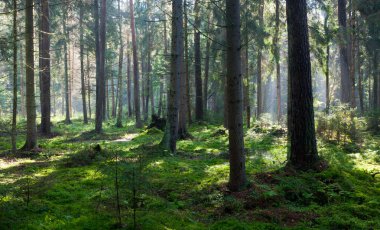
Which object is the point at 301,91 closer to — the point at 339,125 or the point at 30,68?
the point at 339,125

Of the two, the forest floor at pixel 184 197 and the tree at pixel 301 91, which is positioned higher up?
the tree at pixel 301 91

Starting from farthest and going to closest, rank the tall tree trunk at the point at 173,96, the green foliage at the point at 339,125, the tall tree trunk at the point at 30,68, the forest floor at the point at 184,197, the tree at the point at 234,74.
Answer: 1. the green foliage at the point at 339,125
2. the tall tree trunk at the point at 173,96
3. the tall tree trunk at the point at 30,68
4. the tree at the point at 234,74
5. the forest floor at the point at 184,197

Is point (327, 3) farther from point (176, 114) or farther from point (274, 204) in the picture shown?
point (274, 204)

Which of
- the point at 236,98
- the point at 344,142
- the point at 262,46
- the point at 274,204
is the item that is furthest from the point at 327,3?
the point at 274,204

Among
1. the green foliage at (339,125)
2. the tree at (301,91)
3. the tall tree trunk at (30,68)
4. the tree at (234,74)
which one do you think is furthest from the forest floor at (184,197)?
the green foliage at (339,125)

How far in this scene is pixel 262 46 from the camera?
Answer: 1670 centimetres

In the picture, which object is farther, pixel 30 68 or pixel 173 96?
pixel 173 96

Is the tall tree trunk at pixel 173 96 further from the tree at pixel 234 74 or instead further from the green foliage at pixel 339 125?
the green foliage at pixel 339 125

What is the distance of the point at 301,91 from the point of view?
25.3 feet

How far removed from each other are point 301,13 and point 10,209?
6.86 metres

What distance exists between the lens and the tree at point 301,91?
7.70 meters

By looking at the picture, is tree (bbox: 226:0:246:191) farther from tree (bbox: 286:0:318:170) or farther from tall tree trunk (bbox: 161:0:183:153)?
tall tree trunk (bbox: 161:0:183:153)

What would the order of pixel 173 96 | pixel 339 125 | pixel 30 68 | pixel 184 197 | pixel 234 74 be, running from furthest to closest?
1. pixel 339 125
2. pixel 173 96
3. pixel 30 68
4. pixel 184 197
5. pixel 234 74

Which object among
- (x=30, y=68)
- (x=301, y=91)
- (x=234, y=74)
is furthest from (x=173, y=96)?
(x=234, y=74)
